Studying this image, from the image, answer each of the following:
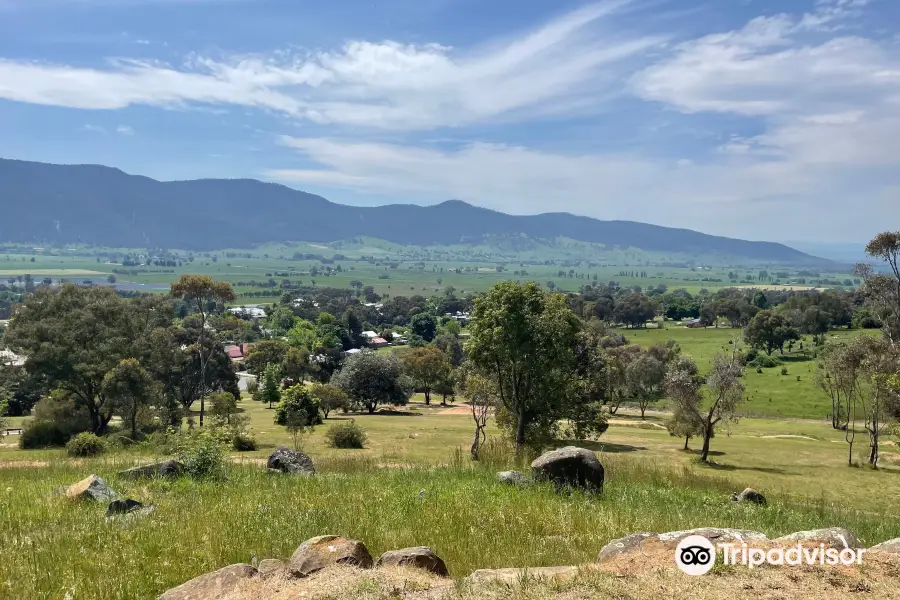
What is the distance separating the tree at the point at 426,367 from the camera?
75.4m

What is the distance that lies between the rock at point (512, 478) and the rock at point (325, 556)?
6170mm

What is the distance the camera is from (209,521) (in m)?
9.28

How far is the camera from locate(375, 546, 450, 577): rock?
7.02 meters

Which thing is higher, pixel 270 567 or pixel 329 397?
pixel 270 567

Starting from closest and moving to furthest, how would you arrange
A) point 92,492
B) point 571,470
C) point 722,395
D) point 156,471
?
point 92,492 < point 571,470 < point 156,471 < point 722,395

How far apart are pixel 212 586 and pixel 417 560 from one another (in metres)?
2.36

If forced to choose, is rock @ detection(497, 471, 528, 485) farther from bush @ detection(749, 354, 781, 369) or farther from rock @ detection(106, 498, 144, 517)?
bush @ detection(749, 354, 781, 369)

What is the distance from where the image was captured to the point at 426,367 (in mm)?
75750

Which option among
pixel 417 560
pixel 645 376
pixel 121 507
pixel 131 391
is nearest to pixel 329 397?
pixel 131 391

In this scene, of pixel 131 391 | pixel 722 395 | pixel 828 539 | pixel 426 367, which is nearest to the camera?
pixel 828 539

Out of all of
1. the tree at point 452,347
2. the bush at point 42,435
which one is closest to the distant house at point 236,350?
the tree at point 452,347

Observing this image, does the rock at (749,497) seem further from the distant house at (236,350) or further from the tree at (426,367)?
the distant house at (236,350)

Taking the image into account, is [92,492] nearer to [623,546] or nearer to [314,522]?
[314,522]

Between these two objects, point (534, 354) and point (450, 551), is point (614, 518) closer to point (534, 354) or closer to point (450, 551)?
point (450, 551)
